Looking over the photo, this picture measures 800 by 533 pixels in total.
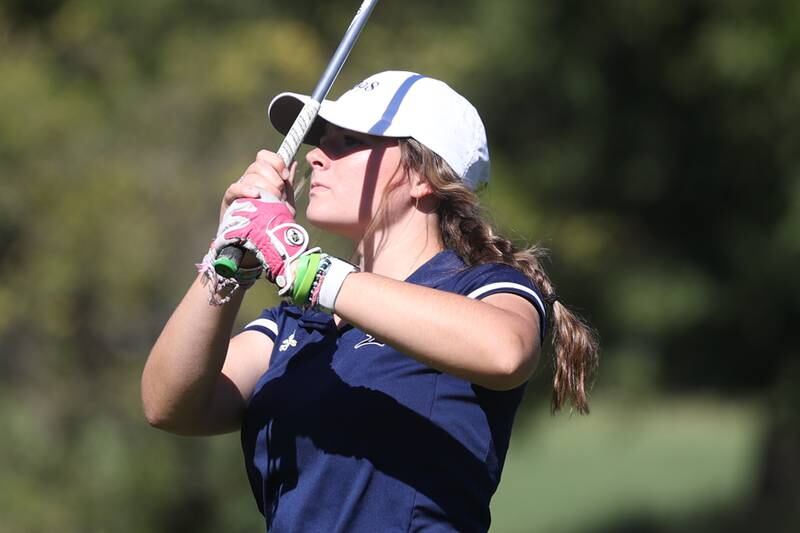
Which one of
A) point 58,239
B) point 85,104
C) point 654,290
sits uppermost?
point 654,290

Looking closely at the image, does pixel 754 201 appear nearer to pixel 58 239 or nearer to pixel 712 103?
pixel 712 103

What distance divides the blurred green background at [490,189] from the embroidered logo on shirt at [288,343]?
3.81 metres

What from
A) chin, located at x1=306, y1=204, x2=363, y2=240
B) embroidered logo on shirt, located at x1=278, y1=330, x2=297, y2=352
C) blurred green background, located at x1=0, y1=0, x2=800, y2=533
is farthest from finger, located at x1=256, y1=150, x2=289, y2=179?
blurred green background, located at x1=0, y1=0, x2=800, y2=533

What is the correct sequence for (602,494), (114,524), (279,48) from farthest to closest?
(602,494) < (279,48) < (114,524)

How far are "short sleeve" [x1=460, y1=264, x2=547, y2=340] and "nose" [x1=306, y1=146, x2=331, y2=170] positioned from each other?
0.39m

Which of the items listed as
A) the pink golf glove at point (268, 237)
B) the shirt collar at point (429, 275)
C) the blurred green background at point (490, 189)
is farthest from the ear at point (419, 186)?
the blurred green background at point (490, 189)

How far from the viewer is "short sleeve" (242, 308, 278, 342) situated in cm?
289

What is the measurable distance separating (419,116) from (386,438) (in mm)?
685

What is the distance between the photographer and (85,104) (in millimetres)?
8055

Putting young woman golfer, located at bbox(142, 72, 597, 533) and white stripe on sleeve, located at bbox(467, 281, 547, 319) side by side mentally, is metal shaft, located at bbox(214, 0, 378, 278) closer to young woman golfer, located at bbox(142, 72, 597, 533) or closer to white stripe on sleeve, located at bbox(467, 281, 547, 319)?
young woman golfer, located at bbox(142, 72, 597, 533)

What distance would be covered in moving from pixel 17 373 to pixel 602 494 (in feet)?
21.3

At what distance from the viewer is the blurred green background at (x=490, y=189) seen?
24.2 ft

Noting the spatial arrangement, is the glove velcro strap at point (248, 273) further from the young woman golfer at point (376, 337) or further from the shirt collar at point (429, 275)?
the shirt collar at point (429, 275)

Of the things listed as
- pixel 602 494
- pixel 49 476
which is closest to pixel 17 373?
pixel 49 476
